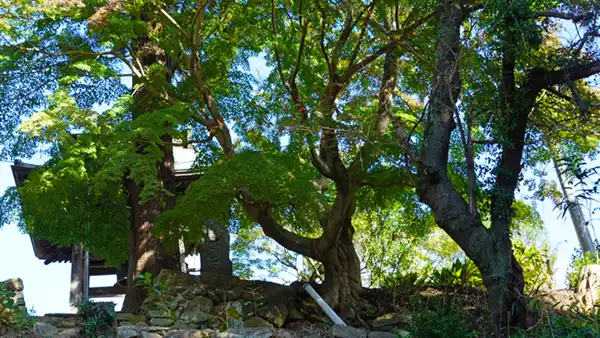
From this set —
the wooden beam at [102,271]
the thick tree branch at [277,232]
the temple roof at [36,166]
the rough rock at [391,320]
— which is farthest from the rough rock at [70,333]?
the wooden beam at [102,271]

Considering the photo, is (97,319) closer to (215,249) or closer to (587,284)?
(215,249)

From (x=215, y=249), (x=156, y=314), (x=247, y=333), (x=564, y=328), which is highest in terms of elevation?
(x=215, y=249)

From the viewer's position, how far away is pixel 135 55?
1323 centimetres

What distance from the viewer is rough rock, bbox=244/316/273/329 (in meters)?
11.4

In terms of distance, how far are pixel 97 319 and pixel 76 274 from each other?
31.2ft

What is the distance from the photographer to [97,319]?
9.24m

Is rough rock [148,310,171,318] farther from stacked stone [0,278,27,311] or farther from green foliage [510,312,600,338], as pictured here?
green foliage [510,312,600,338]

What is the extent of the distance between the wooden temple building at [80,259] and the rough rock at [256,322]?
4007 millimetres

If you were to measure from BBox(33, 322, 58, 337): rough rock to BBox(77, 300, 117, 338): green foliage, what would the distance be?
1.39 ft

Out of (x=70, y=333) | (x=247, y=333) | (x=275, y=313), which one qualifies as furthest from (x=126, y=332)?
(x=275, y=313)

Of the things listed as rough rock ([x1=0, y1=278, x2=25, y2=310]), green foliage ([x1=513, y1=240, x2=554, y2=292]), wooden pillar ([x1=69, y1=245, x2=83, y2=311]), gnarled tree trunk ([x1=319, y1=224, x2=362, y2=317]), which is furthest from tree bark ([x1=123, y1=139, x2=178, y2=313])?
green foliage ([x1=513, y1=240, x2=554, y2=292])

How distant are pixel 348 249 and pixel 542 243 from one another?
175 inches

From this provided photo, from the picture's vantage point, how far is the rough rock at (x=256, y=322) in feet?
37.5

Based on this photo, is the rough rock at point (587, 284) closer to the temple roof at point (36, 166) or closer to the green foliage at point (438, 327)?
the green foliage at point (438, 327)
